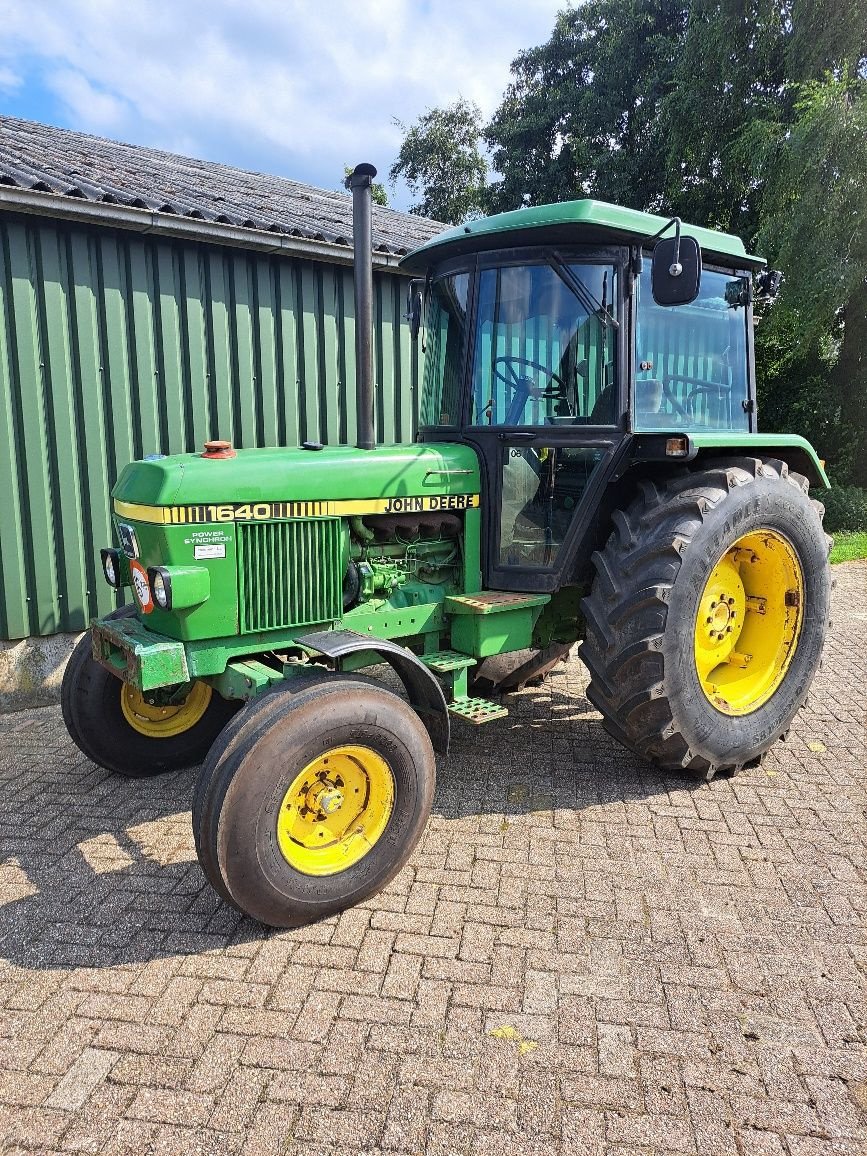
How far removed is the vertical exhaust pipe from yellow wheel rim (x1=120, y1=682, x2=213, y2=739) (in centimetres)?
167

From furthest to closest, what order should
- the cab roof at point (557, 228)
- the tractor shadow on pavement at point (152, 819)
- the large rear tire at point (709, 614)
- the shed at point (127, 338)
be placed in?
the shed at point (127, 338), the large rear tire at point (709, 614), the cab roof at point (557, 228), the tractor shadow on pavement at point (152, 819)

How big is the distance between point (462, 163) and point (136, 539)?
2873cm

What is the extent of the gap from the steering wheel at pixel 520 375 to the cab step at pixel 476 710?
1.48 metres

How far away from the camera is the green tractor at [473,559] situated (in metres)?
3.19

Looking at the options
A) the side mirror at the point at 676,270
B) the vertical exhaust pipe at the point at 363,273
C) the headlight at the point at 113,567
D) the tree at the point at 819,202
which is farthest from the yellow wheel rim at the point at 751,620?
the tree at the point at 819,202

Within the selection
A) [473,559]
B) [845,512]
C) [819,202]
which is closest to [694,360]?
[473,559]

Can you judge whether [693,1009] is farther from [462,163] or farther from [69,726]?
[462,163]

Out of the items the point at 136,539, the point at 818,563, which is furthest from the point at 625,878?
the point at 136,539

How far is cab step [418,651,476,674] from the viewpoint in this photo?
392 cm

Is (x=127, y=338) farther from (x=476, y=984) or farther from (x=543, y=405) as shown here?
(x=476, y=984)

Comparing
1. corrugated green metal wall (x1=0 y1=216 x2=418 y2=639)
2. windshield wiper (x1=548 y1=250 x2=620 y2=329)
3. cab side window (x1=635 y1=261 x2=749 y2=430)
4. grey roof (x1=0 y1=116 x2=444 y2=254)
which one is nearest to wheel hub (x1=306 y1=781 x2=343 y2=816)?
cab side window (x1=635 y1=261 x2=749 y2=430)

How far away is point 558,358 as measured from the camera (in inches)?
150

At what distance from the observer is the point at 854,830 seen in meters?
3.68

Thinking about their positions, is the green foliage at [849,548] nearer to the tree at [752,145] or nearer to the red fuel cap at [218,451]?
the tree at [752,145]
